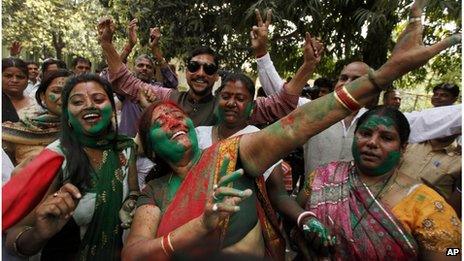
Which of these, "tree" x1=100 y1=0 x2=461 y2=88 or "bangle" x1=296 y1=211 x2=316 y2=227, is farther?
"tree" x1=100 y1=0 x2=461 y2=88

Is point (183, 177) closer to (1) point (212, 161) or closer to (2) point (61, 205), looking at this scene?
(1) point (212, 161)

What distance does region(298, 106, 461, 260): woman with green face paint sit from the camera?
1957 millimetres

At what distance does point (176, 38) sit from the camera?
19.9 feet

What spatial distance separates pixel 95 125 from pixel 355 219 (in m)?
1.25

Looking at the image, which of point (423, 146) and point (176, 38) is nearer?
point (423, 146)

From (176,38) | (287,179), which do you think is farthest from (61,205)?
(176,38)

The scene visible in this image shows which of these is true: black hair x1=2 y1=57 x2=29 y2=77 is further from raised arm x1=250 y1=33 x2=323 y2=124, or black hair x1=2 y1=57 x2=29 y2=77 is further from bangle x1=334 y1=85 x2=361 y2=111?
bangle x1=334 y1=85 x2=361 y2=111

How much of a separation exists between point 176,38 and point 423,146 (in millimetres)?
3765

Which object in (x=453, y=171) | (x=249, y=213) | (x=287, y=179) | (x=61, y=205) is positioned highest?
(x=61, y=205)

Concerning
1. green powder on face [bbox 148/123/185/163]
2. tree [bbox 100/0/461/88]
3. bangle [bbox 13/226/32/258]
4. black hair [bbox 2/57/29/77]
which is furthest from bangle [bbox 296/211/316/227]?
black hair [bbox 2/57/29/77]

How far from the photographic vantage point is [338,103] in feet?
5.58

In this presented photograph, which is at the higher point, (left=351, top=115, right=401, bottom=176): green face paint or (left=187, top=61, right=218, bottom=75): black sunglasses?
(left=187, top=61, right=218, bottom=75): black sunglasses

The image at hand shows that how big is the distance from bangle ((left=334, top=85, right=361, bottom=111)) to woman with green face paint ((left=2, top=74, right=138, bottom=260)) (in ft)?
3.42

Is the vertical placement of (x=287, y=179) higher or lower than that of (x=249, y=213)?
lower
